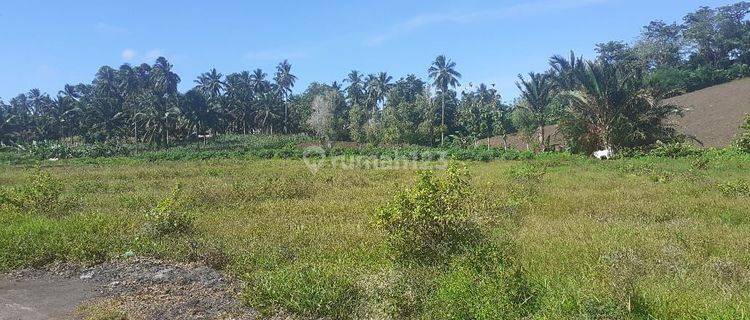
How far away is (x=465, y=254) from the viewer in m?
6.88

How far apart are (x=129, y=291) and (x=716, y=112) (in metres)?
46.4

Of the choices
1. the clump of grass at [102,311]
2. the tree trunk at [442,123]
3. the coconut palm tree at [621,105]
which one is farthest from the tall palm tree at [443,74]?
the clump of grass at [102,311]

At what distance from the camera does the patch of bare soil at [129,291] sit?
6.08m

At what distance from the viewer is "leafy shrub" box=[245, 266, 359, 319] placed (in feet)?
18.8

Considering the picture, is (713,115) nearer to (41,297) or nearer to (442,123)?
(442,123)

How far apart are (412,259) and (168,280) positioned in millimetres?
3450

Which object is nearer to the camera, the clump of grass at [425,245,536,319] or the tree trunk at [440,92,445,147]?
the clump of grass at [425,245,536,319]

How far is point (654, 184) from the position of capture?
52.0ft

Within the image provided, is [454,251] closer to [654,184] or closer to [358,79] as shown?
[654,184]

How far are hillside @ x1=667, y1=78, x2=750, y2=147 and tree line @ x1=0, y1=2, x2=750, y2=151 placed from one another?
3074 mm

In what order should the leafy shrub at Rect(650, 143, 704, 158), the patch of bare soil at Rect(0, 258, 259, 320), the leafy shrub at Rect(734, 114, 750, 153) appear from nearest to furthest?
the patch of bare soil at Rect(0, 258, 259, 320)
the leafy shrub at Rect(734, 114, 750, 153)
the leafy shrub at Rect(650, 143, 704, 158)

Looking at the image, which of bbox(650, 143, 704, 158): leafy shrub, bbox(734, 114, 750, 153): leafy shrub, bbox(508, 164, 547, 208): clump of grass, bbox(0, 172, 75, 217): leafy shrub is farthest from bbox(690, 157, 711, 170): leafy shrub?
bbox(0, 172, 75, 217): leafy shrub

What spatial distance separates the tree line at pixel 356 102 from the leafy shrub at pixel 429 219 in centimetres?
2652

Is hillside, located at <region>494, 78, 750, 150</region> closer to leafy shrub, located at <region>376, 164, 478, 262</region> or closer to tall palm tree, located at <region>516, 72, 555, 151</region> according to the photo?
tall palm tree, located at <region>516, 72, 555, 151</region>
